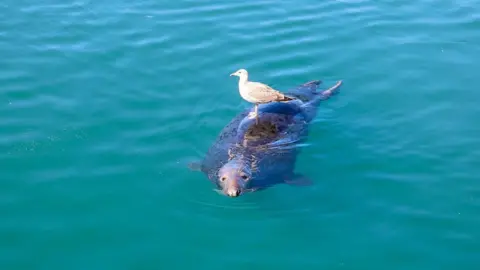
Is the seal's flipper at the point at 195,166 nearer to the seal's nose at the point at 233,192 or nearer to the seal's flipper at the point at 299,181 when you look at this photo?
the seal's nose at the point at 233,192

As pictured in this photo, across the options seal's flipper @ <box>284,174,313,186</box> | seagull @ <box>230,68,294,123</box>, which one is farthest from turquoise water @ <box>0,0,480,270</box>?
seagull @ <box>230,68,294,123</box>

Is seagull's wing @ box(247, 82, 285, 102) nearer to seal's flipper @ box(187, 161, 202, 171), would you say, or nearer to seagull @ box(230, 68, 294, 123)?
seagull @ box(230, 68, 294, 123)

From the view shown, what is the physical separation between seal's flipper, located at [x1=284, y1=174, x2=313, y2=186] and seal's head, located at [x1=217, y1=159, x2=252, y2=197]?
0.59 m

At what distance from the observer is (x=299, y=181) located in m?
9.13

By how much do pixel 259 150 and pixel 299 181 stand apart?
906 mm

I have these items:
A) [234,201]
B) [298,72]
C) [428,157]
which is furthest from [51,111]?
[428,157]

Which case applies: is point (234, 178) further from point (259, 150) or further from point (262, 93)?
point (262, 93)

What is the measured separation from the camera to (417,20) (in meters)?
15.5

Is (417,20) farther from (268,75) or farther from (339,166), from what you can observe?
(339,166)

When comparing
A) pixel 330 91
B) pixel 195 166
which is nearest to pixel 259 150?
pixel 195 166

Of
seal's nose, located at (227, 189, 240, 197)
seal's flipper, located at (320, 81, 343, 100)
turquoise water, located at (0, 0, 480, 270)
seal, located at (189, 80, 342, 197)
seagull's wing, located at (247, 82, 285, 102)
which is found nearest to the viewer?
turquoise water, located at (0, 0, 480, 270)

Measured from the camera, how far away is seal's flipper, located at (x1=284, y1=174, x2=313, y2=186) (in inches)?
357

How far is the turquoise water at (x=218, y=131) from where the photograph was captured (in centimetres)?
825

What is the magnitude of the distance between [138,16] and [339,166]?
7478 mm
